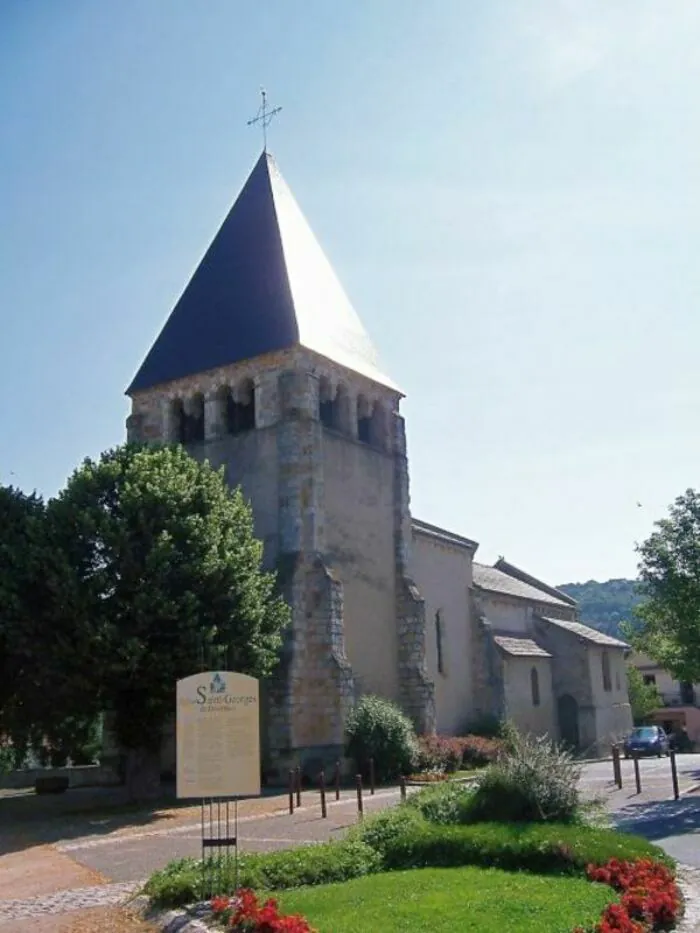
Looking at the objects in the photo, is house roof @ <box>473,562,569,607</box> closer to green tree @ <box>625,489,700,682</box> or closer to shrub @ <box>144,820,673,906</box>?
green tree @ <box>625,489,700,682</box>

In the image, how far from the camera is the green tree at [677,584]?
2078 cm

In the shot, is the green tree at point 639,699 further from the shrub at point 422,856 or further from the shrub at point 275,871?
the shrub at point 275,871

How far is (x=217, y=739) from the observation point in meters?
10.5

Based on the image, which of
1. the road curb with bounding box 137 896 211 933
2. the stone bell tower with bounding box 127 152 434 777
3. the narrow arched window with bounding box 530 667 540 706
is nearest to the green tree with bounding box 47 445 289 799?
the stone bell tower with bounding box 127 152 434 777

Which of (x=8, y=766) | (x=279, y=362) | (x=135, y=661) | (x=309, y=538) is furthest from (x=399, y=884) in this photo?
(x=8, y=766)

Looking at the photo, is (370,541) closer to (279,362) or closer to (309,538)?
(309,538)

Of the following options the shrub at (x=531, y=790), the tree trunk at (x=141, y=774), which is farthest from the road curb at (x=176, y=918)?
the tree trunk at (x=141, y=774)

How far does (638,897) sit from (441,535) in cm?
2753

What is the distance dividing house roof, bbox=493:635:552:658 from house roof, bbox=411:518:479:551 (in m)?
3.94

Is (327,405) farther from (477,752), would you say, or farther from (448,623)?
(477,752)

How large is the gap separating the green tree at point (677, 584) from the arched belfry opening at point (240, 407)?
13.6 metres

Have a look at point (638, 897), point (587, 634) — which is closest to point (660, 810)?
point (638, 897)

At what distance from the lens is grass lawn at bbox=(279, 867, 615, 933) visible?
786 cm

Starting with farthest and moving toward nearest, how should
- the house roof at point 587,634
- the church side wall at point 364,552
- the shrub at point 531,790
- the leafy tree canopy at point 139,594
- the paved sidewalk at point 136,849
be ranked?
the house roof at point 587,634 < the church side wall at point 364,552 < the leafy tree canopy at point 139,594 < the shrub at point 531,790 < the paved sidewalk at point 136,849
